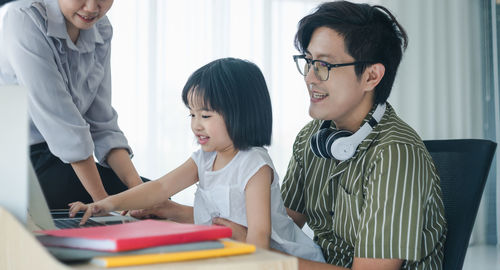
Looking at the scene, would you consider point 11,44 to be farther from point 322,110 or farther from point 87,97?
point 322,110

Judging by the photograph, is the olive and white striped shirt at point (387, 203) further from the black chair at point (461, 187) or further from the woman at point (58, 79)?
the woman at point (58, 79)

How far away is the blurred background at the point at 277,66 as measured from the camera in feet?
13.5

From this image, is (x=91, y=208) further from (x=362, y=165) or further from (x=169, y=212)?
(x=362, y=165)

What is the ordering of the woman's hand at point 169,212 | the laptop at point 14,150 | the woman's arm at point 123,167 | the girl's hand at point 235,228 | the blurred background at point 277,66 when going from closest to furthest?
1. the laptop at point 14,150
2. the girl's hand at point 235,228
3. the woman's hand at point 169,212
4. the woman's arm at point 123,167
5. the blurred background at point 277,66

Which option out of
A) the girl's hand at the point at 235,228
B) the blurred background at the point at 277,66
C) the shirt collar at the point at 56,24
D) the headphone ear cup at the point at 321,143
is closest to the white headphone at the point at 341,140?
the headphone ear cup at the point at 321,143

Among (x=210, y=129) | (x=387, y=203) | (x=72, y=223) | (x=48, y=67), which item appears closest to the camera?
(x=72, y=223)

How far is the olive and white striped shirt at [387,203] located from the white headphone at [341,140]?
0.02 metres

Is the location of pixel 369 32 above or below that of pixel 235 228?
above

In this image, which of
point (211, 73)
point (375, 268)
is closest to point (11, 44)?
point (211, 73)

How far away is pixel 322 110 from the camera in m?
1.47

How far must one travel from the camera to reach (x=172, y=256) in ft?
1.96

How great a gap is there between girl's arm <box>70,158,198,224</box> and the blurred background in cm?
262

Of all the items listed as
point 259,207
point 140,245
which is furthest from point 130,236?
point 259,207

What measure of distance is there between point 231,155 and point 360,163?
34cm
